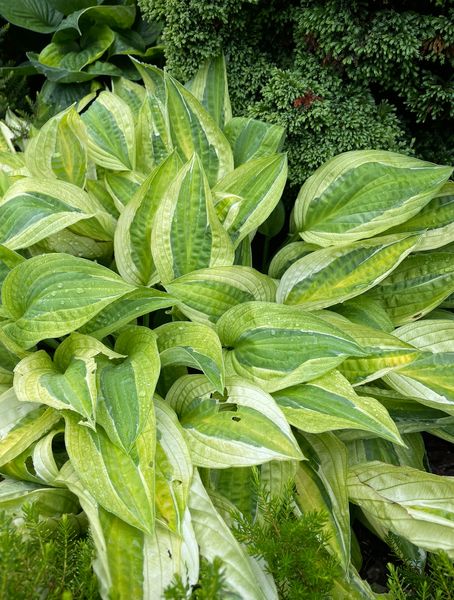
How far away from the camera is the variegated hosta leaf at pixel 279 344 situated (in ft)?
4.30

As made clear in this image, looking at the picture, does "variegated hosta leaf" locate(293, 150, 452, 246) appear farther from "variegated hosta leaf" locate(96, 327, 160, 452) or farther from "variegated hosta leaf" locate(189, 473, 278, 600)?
"variegated hosta leaf" locate(189, 473, 278, 600)

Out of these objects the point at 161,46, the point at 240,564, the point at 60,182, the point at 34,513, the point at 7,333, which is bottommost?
the point at 240,564

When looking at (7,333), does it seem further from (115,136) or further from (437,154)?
(437,154)

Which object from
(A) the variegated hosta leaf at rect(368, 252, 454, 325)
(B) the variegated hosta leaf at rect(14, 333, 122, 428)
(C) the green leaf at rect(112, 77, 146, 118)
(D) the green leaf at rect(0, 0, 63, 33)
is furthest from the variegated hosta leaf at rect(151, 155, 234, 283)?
(D) the green leaf at rect(0, 0, 63, 33)

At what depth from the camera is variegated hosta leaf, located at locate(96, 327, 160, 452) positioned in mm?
1206

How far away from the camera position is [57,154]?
1.76 metres

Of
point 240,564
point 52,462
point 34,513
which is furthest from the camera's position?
point 52,462

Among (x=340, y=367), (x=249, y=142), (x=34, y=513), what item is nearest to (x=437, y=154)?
(x=249, y=142)

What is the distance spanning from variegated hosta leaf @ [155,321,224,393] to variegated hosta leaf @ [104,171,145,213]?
0.46 meters

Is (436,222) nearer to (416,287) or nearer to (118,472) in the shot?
(416,287)

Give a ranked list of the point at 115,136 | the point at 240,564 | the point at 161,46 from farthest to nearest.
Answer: the point at 161,46 → the point at 115,136 → the point at 240,564

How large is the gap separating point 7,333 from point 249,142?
35.1 inches

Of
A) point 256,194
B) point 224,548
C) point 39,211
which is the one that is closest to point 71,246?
point 39,211

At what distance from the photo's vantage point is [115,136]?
1821 mm
